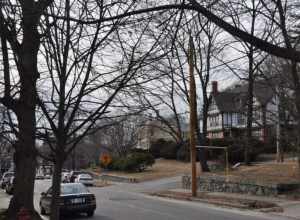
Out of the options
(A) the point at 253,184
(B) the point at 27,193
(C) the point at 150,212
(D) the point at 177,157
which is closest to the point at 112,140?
(D) the point at 177,157

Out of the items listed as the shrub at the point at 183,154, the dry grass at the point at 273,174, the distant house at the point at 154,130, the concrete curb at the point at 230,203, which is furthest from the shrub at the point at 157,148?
the concrete curb at the point at 230,203

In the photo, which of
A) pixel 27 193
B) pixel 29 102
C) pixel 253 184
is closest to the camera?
pixel 29 102

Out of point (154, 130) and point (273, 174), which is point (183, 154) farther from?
point (273, 174)

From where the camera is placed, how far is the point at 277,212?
22.0 metres

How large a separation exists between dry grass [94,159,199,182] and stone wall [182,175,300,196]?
16086 millimetres

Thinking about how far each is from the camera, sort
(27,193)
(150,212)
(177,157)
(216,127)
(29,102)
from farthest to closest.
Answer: (216,127) → (177,157) → (150,212) → (27,193) → (29,102)

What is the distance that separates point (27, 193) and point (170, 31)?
386 cm

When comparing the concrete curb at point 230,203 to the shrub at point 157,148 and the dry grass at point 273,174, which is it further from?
the shrub at point 157,148

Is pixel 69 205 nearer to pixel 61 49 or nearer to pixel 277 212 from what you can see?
pixel 277 212

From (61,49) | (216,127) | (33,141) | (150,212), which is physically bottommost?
(150,212)

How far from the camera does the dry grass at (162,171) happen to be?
56.0 metres

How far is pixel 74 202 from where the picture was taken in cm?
2247

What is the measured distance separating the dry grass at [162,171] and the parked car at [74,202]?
102 feet

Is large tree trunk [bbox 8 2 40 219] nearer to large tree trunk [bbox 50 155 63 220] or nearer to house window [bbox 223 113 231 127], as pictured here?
large tree trunk [bbox 50 155 63 220]
